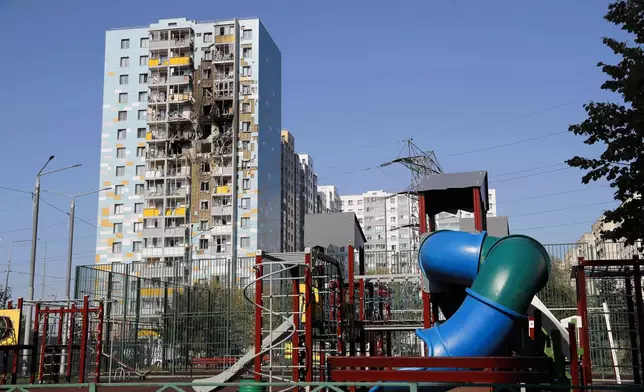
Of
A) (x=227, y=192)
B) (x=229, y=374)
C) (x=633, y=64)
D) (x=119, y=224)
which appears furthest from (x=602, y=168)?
(x=119, y=224)

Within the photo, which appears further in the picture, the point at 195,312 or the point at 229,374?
the point at 195,312

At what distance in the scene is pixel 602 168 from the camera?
1361cm

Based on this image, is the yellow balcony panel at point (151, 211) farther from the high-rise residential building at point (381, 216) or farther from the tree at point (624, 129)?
the high-rise residential building at point (381, 216)

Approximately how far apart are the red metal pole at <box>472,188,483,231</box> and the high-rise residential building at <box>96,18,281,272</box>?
56.1 meters

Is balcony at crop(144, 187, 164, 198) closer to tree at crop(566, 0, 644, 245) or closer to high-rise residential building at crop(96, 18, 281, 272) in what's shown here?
high-rise residential building at crop(96, 18, 281, 272)

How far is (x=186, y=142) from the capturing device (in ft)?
240

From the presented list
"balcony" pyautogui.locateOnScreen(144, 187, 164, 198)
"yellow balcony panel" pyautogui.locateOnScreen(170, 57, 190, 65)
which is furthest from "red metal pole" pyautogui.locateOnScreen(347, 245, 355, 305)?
"yellow balcony panel" pyautogui.locateOnScreen(170, 57, 190, 65)

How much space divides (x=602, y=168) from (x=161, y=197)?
206 feet

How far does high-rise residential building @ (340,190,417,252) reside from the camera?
156m

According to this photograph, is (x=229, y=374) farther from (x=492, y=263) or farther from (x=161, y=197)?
(x=161, y=197)

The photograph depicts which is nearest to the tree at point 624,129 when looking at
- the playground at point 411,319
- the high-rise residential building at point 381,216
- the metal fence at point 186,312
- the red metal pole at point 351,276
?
the playground at point 411,319

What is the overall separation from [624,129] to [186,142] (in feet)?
207

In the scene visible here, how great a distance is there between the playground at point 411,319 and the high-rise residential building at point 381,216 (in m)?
124

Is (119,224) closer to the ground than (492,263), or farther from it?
farther from it
